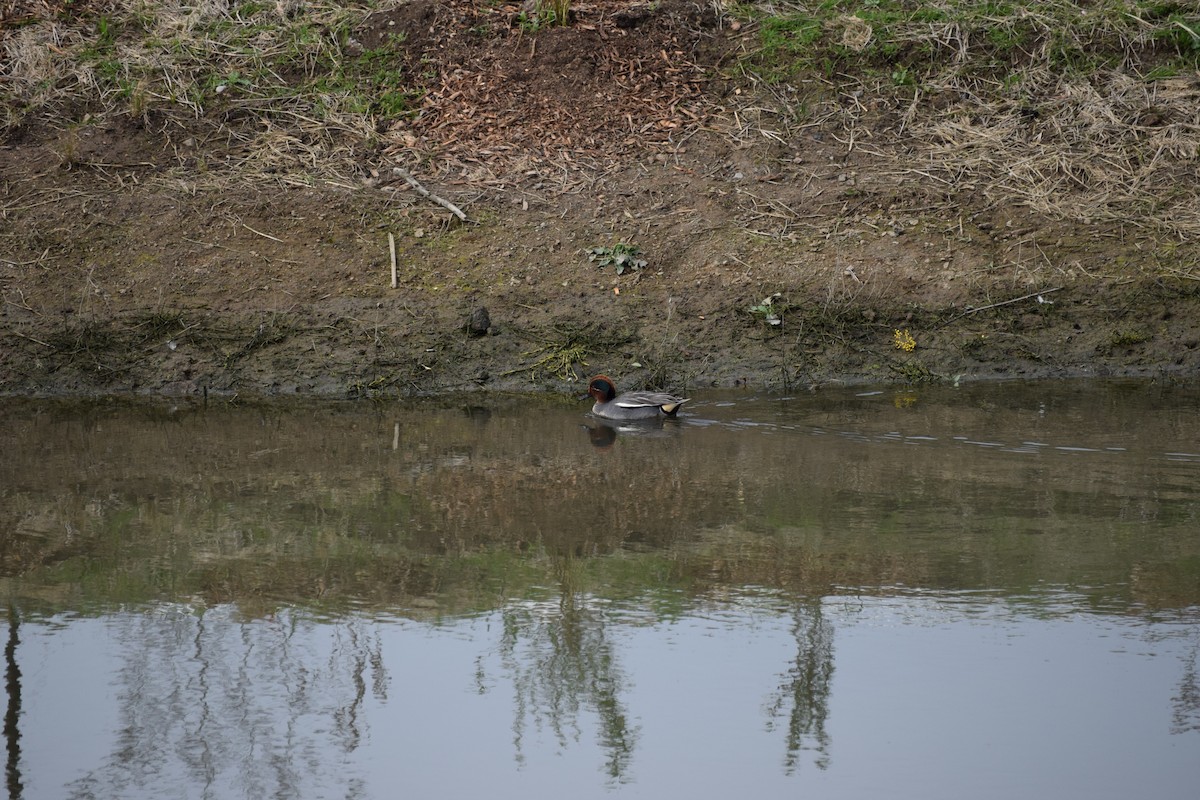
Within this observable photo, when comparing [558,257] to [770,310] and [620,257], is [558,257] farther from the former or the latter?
[770,310]

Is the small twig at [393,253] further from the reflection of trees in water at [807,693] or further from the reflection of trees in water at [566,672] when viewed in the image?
the reflection of trees in water at [807,693]

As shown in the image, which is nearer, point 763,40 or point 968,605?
point 968,605

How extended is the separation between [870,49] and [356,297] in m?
6.30

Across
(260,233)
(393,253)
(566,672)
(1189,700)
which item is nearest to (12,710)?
(566,672)

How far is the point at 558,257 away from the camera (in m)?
12.0

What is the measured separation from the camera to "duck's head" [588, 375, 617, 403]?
33.8 feet

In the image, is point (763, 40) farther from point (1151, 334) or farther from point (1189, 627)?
point (1189, 627)

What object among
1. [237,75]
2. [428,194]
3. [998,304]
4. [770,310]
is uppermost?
[237,75]

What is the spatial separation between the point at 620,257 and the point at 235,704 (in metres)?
7.52

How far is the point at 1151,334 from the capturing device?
11180 mm

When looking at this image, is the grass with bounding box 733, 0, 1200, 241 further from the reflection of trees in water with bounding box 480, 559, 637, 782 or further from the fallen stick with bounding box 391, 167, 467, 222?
the reflection of trees in water with bounding box 480, 559, 637, 782

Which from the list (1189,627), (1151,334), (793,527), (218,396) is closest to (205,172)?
(218,396)

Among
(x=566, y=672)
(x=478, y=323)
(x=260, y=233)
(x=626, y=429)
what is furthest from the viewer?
(x=260, y=233)

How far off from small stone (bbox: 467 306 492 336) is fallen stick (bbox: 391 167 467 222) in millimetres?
1386
